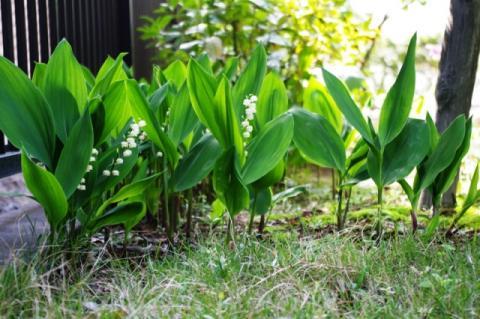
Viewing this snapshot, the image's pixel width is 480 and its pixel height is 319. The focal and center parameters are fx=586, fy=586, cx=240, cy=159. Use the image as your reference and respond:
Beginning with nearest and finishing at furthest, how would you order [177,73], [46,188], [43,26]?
[46,188]
[177,73]
[43,26]

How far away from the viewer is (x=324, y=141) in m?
2.28

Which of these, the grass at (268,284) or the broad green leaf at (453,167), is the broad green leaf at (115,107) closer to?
the grass at (268,284)

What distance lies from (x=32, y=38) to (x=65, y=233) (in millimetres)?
1450

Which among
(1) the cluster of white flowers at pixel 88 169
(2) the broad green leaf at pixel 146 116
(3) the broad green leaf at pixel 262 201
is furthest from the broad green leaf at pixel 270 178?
(1) the cluster of white flowers at pixel 88 169

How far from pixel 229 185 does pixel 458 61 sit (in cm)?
132

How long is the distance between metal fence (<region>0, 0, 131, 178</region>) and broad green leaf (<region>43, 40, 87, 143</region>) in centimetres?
84

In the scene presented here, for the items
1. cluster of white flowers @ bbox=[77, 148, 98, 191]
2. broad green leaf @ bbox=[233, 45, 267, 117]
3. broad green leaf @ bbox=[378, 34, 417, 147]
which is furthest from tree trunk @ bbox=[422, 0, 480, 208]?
cluster of white flowers @ bbox=[77, 148, 98, 191]

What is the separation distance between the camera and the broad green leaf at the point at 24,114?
1.75 m

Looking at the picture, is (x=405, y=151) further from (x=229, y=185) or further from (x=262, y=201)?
(x=229, y=185)

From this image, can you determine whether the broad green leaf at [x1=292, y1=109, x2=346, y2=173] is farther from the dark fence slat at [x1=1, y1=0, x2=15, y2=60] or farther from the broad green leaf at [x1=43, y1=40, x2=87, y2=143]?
the dark fence slat at [x1=1, y1=0, x2=15, y2=60]

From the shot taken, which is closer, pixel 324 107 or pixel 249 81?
pixel 249 81

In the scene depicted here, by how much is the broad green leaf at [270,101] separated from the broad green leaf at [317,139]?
0.07 meters

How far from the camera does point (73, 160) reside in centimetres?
179

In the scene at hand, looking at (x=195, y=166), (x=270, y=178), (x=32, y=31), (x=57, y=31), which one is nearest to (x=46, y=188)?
(x=195, y=166)
